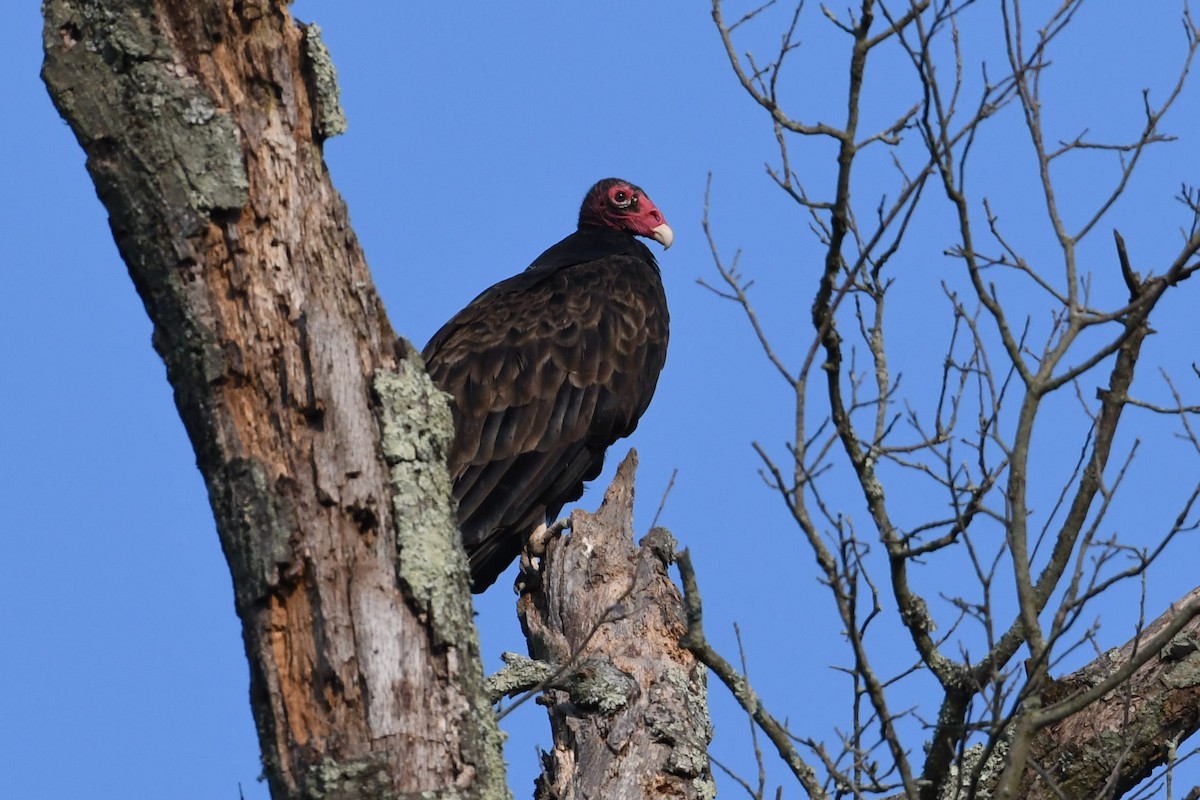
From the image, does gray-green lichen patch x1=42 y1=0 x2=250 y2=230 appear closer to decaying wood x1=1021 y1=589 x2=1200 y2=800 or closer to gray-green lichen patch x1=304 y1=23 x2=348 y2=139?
gray-green lichen patch x1=304 y1=23 x2=348 y2=139

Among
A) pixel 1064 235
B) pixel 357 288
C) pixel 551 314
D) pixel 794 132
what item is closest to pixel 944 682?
pixel 1064 235

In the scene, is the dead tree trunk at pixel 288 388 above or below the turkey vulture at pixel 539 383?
below

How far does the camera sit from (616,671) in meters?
3.70

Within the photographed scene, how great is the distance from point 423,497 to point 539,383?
3.17 m

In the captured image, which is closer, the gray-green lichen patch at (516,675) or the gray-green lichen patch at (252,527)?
the gray-green lichen patch at (252,527)

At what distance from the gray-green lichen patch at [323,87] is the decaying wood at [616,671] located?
1.43 metres

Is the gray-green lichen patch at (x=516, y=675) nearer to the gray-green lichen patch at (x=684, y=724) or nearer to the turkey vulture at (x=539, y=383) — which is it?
the gray-green lichen patch at (x=684, y=724)

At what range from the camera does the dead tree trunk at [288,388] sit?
6.74 feet

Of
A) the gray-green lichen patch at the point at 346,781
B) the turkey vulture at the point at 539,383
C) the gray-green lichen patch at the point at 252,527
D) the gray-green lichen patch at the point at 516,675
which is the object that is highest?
the turkey vulture at the point at 539,383

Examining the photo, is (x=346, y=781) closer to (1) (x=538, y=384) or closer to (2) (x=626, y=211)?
(1) (x=538, y=384)

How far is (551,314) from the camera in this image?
18.2 ft

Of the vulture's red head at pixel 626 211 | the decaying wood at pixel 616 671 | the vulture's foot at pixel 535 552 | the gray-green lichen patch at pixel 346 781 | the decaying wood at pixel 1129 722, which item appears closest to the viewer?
the gray-green lichen patch at pixel 346 781

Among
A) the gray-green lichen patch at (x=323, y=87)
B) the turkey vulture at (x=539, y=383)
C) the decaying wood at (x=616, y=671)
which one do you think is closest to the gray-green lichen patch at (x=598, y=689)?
the decaying wood at (x=616, y=671)

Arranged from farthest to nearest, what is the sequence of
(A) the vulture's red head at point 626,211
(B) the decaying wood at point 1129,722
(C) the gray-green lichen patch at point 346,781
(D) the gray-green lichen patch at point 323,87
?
(A) the vulture's red head at point 626,211, (B) the decaying wood at point 1129,722, (D) the gray-green lichen patch at point 323,87, (C) the gray-green lichen patch at point 346,781
